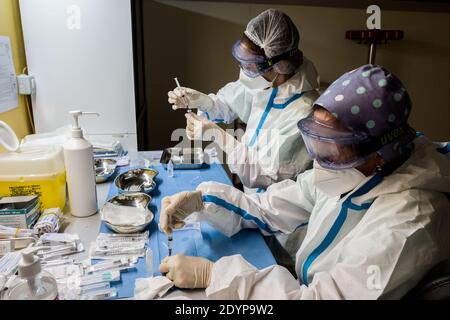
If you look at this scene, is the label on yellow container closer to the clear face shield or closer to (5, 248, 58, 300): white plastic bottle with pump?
(5, 248, 58, 300): white plastic bottle with pump

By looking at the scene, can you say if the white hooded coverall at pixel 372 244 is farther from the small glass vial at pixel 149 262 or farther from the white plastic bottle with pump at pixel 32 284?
the white plastic bottle with pump at pixel 32 284

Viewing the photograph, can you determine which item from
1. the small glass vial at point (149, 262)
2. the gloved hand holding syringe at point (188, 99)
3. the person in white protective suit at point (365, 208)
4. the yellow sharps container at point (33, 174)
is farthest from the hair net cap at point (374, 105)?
the gloved hand holding syringe at point (188, 99)

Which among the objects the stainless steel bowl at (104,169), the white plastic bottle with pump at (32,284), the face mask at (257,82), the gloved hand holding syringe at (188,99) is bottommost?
the stainless steel bowl at (104,169)

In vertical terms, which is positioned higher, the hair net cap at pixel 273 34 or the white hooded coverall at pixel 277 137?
the hair net cap at pixel 273 34

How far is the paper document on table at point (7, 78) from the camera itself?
1.44 m

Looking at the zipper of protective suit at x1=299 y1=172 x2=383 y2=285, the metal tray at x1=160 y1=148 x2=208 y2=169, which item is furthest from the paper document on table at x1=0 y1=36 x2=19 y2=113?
the zipper of protective suit at x1=299 y1=172 x2=383 y2=285

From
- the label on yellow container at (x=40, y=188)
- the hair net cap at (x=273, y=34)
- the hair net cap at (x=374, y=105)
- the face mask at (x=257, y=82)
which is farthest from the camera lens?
the face mask at (x=257, y=82)

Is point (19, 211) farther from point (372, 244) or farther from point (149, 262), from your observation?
point (372, 244)

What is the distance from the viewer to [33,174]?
3.55 ft

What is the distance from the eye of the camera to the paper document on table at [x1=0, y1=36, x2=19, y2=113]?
144cm

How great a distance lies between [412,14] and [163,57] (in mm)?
2356

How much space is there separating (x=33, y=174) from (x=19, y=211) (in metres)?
0.15

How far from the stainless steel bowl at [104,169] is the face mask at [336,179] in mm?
918

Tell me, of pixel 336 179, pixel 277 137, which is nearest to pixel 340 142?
pixel 336 179
